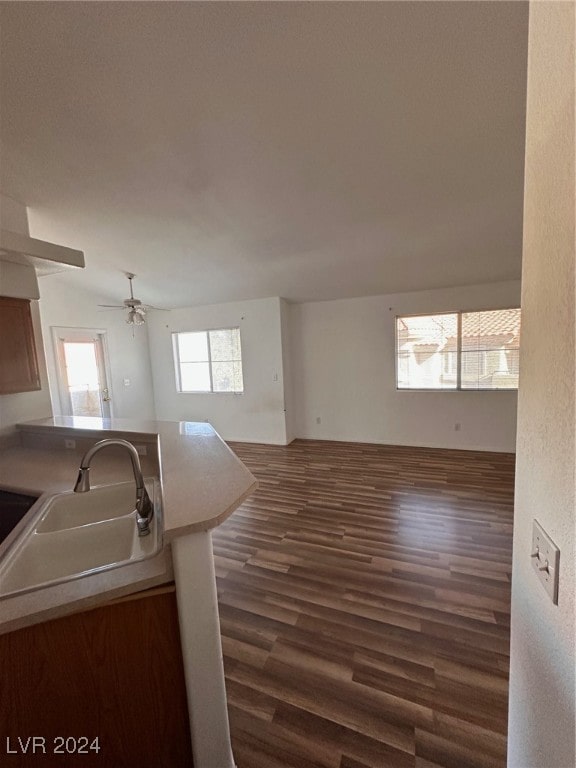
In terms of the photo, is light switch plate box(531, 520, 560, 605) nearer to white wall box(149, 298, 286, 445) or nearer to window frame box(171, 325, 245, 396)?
white wall box(149, 298, 286, 445)

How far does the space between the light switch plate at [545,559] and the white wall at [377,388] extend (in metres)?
4.47

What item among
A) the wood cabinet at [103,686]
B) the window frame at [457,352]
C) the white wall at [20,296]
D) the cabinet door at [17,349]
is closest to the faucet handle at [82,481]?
the wood cabinet at [103,686]

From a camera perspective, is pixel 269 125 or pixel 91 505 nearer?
pixel 91 505

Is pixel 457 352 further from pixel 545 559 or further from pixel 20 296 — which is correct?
pixel 20 296

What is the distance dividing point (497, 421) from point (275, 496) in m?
3.41

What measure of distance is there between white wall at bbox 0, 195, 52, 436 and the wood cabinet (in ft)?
7.71

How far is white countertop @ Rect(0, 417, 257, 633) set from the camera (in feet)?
2.82

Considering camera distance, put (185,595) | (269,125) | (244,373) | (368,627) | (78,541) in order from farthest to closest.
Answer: (244,373) < (269,125) < (368,627) < (78,541) < (185,595)

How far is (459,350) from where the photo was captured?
15.2ft

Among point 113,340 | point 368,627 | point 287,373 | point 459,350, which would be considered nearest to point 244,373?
point 287,373

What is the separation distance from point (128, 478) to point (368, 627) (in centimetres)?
158

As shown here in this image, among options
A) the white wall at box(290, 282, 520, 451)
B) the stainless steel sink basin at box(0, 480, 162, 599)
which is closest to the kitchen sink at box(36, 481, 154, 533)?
the stainless steel sink basin at box(0, 480, 162, 599)

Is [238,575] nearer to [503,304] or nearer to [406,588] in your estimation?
[406,588]

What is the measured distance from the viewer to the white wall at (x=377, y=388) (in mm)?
4523
